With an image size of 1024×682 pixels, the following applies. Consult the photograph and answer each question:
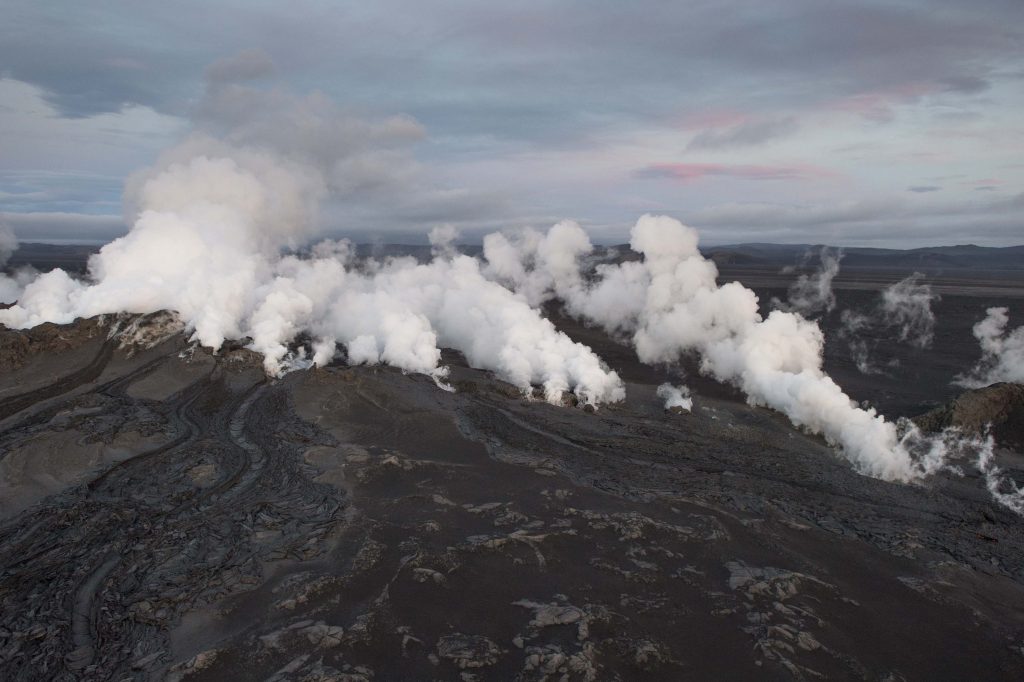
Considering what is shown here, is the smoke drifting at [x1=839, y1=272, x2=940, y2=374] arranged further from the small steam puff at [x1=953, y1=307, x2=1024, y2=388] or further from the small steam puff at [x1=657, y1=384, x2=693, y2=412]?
the small steam puff at [x1=657, y1=384, x2=693, y2=412]

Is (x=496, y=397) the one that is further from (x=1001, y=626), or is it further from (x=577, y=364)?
(x=1001, y=626)

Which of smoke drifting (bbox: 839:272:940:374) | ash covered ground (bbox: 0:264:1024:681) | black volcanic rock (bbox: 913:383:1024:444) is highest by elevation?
smoke drifting (bbox: 839:272:940:374)

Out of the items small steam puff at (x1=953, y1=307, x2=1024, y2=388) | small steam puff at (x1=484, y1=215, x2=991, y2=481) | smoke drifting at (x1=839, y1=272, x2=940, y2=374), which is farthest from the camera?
smoke drifting at (x1=839, y1=272, x2=940, y2=374)

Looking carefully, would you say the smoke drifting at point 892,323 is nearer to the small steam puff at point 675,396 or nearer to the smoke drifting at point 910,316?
the smoke drifting at point 910,316

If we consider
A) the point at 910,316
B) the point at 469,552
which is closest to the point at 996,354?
the point at 910,316

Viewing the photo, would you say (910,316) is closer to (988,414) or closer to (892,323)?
(892,323)

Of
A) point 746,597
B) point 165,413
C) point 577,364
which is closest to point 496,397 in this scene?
point 577,364

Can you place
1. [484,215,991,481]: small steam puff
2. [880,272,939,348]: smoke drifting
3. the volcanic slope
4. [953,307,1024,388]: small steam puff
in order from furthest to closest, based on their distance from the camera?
[880,272,939,348]: smoke drifting, [953,307,1024,388]: small steam puff, [484,215,991,481]: small steam puff, the volcanic slope

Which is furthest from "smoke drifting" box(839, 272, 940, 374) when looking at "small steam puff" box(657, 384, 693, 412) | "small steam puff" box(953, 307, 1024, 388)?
"small steam puff" box(657, 384, 693, 412)
